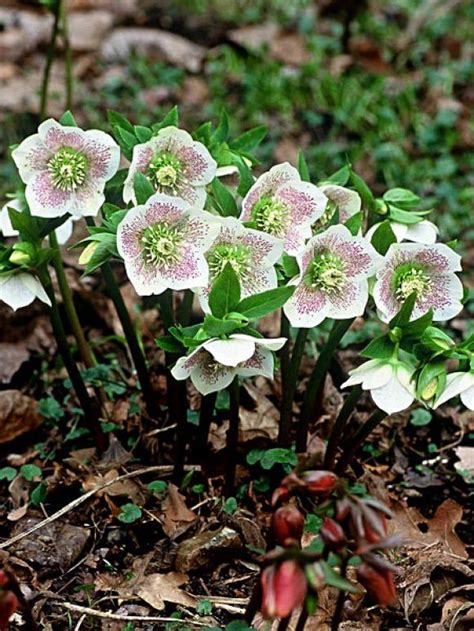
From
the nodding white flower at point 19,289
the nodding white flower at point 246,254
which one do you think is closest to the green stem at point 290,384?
the nodding white flower at point 246,254

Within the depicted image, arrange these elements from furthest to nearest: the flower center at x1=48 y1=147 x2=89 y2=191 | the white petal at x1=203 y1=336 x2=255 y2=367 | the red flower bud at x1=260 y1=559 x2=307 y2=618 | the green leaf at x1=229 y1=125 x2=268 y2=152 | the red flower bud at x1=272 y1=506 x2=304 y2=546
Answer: the green leaf at x1=229 y1=125 x2=268 y2=152 → the flower center at x1=48 y1=147 x2=89 y2=191 → the white petal at x1=203 y1=336 x2=255 y2=367 → the red flower bud at x1=272 y1=506 x2=304 y2=546 → the red flower bud at x1=260 y1=559 x2=307 y2=618

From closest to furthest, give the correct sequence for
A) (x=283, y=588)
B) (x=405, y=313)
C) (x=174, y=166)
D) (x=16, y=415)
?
(x=283, y=588) < (x=405, y=313) < (x=174, y=166) < (x=16, y=415)

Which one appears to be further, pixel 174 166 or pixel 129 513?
pixel 129 513

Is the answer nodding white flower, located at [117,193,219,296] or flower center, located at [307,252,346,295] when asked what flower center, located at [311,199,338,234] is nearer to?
flower center, located at [307,252,346,295]

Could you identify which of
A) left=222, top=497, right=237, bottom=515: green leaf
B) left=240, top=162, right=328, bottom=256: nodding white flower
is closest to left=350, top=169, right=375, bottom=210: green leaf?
left=240, top=162, right=328, bottom=256: nodding white flower

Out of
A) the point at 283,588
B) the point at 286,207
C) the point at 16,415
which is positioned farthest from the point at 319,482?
the point at 16,415

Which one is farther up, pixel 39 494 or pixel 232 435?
pixel 232 435

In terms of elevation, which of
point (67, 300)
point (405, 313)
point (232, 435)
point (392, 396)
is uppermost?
point (405, 313)

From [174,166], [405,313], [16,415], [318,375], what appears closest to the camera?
[405,313]

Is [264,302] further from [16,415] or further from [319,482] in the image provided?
[16,415]
